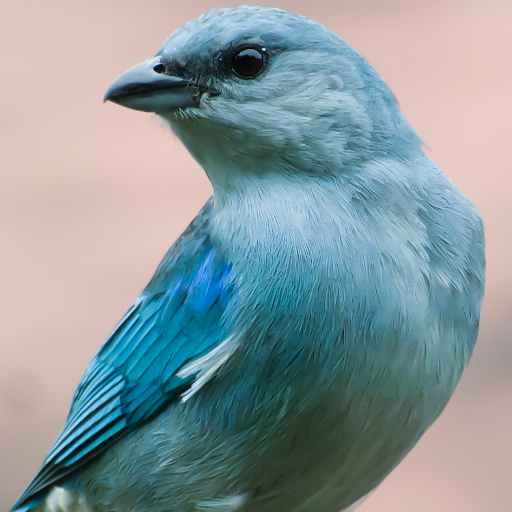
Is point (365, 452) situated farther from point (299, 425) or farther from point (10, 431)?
point (10, 431)

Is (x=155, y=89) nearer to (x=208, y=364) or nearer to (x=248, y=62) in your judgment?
(x=248, y=62)

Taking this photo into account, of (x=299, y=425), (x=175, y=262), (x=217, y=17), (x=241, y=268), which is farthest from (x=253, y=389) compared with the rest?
(x=217, y=17)

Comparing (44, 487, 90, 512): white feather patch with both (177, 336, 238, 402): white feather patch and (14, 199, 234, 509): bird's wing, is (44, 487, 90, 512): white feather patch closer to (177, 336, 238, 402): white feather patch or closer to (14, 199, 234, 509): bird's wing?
(14, 199, 234, 509): bird's wing

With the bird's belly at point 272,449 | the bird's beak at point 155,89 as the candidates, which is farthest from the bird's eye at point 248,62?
the bird's belly at point 272,449

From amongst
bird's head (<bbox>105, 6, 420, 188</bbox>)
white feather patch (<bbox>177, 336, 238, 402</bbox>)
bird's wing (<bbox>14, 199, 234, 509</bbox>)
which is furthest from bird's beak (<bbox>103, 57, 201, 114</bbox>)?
white feather patch (<bbox>177, 336, 238, 402</bbox>)

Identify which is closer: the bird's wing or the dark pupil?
the dark pupil

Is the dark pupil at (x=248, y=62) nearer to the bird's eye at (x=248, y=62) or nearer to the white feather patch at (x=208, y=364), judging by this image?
the bird's eye at (x=248, y=62)

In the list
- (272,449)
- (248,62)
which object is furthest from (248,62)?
(272,449)
